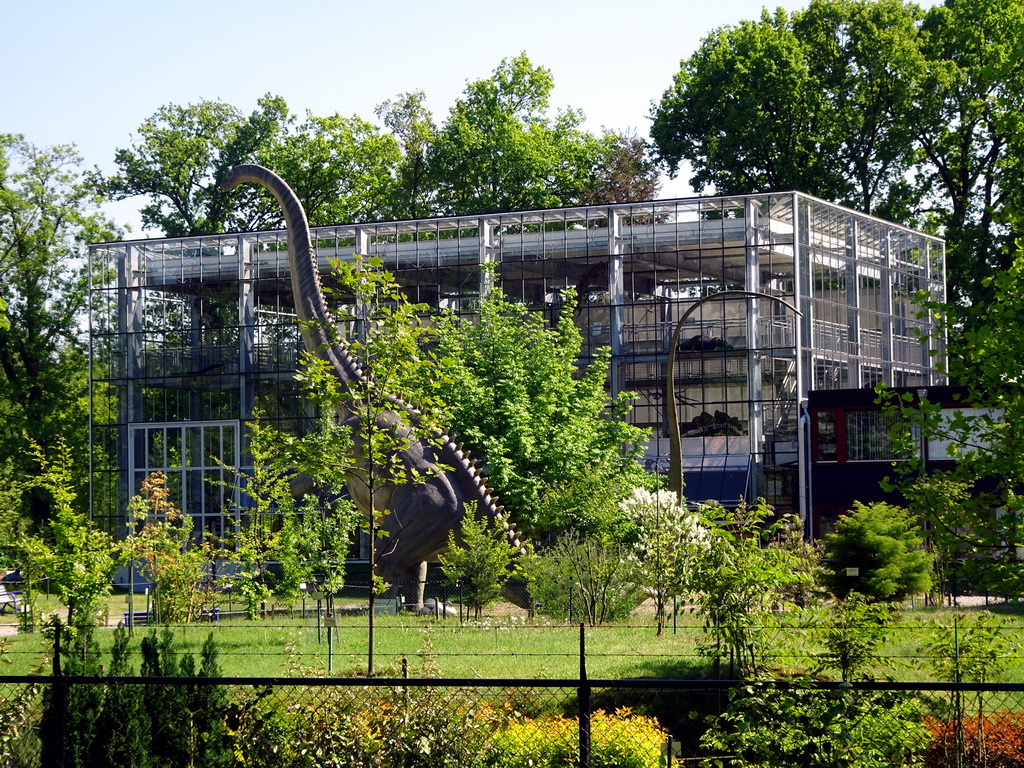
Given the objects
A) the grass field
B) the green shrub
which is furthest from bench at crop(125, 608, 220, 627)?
→ the green shrub

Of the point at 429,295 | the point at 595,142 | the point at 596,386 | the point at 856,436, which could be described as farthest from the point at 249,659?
the point at 595,142

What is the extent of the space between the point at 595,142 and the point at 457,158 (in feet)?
25.4

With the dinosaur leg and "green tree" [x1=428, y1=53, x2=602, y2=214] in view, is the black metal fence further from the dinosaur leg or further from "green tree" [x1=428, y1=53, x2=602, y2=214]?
"green tree" [x1=428, y1=53, x2=602, y2=214]

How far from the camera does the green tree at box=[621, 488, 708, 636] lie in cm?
2091

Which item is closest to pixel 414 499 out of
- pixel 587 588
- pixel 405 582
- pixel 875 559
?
pixel 405 582

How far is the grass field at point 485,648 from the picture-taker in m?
15.8

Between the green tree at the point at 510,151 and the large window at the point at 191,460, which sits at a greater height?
the green tree at the point at 510,151

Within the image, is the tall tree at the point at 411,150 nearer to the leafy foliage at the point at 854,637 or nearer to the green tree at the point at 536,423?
the green tree at the point at 536,423

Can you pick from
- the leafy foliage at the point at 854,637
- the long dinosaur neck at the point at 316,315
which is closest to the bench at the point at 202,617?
the long dinosaur neck at the point at 316,315

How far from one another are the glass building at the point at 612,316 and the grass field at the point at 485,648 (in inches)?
774

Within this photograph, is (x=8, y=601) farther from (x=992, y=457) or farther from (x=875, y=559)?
(x=992, y=457)

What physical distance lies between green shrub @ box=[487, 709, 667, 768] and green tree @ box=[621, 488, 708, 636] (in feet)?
26.5

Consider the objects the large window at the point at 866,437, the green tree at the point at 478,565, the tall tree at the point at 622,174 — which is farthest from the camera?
the tall tree at the point at 622,174

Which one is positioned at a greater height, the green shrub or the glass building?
the glass building
